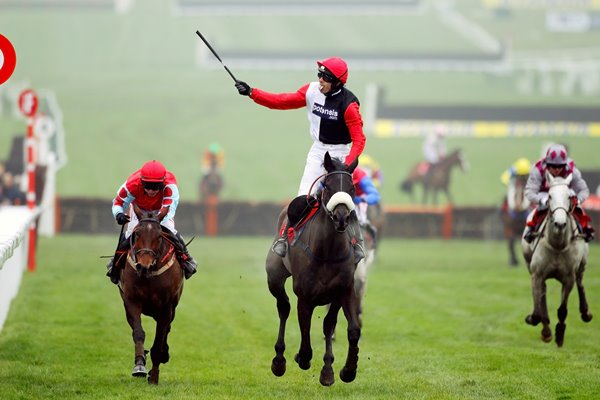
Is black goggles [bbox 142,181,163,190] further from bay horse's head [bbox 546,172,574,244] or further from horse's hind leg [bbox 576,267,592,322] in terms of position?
horse's hind leg [bbox 576,267,592,322]

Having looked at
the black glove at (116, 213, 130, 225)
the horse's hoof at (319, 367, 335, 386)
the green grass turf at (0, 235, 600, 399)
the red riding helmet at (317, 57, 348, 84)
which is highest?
the red riding helmet at (317, 57, 348, 84)

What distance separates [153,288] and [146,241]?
647mm

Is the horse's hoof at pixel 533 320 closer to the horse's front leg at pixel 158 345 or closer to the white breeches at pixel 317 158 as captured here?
the white breeches at pixel 317 158

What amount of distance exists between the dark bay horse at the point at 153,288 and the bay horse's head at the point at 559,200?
4272mm

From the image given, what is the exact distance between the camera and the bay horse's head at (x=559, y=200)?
543 inches

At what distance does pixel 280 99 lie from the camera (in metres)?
12.0

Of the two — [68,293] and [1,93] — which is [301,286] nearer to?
[68,293]

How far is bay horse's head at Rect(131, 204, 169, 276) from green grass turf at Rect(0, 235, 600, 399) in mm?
1145

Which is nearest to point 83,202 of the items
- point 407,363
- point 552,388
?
point 407,363

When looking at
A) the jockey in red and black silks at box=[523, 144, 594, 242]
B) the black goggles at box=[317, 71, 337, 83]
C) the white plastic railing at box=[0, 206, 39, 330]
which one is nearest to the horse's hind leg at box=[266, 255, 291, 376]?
the black goggles at box=[317, 71, 337, 83]

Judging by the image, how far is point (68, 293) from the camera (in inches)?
784

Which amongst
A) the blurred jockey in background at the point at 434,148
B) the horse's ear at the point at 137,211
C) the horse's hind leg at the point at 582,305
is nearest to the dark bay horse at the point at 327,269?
the horse's ear at the point at 137,211

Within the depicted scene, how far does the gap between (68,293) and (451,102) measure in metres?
Answer: 28.0

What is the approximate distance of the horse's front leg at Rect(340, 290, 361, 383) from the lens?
11.4 m
